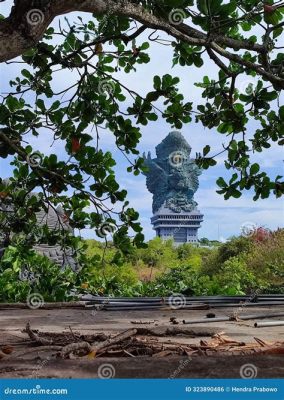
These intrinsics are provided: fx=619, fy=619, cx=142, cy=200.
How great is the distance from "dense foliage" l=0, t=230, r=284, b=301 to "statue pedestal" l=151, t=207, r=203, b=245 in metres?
7.16

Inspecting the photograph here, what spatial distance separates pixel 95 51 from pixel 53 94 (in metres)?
0.57

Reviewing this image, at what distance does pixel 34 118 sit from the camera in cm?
433

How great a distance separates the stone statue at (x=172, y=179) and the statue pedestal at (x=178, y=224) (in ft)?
1.38

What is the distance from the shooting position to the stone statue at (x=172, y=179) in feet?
100

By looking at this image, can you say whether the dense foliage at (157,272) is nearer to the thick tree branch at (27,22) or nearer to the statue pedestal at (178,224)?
the thick tree branch at (27,22)

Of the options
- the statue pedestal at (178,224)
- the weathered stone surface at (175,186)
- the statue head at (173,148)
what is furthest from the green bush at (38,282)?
the statue head at (173,148)

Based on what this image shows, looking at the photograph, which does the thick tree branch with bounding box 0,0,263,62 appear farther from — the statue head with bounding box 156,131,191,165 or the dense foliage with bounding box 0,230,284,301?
the statue head with bounding box 156,131,191,165

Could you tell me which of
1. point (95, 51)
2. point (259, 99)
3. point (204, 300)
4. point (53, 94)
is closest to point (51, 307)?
point (204, 300)

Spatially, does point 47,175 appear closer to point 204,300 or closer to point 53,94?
point 53,94

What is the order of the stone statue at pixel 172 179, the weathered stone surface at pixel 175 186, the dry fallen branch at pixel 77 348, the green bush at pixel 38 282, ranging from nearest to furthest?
the dry fallen branch at pixel 77 348 < the green bush at pixel 38 282 < the weathered stone surface at pixel 175 186 < the stone statue at pixel 172 179

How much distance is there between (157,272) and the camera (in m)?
16.6

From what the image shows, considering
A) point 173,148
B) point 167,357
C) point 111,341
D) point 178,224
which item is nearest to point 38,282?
point 111,341

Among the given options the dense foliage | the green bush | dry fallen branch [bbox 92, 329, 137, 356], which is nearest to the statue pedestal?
the dense foliage

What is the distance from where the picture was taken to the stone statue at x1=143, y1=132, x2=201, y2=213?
3059 cm
